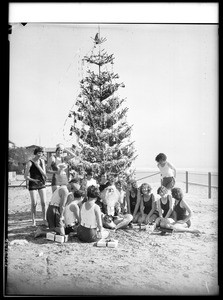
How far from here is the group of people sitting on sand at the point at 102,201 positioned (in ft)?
13.5

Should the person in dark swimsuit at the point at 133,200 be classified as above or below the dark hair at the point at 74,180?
below

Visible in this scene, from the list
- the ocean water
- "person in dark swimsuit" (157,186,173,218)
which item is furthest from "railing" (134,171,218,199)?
"person in dark swimsuit" (157,186,173,218)

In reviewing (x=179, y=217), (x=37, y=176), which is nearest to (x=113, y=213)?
(x=179, y=217)

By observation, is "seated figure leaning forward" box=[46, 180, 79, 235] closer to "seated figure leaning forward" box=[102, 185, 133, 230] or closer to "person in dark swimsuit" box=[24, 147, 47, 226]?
"person in dark swimsuit" box=[24, 147, 47, 226]

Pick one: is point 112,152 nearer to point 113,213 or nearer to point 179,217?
point 113,213

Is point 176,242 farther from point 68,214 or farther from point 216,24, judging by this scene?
point 216,24

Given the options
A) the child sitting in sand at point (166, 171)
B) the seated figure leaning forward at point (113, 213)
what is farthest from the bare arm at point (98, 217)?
the child sitting in sand at point (166, 171)

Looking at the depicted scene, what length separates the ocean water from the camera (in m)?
4.11

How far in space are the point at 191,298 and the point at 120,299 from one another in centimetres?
87

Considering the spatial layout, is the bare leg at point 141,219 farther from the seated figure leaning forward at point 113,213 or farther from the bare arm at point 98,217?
the bare arm at point 98,217

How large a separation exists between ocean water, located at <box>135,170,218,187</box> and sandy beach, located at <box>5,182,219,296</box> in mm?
95

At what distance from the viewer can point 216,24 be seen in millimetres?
3986

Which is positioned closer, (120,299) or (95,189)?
(120,299)

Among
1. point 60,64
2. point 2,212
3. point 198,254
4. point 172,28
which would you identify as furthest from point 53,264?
point 172,28
